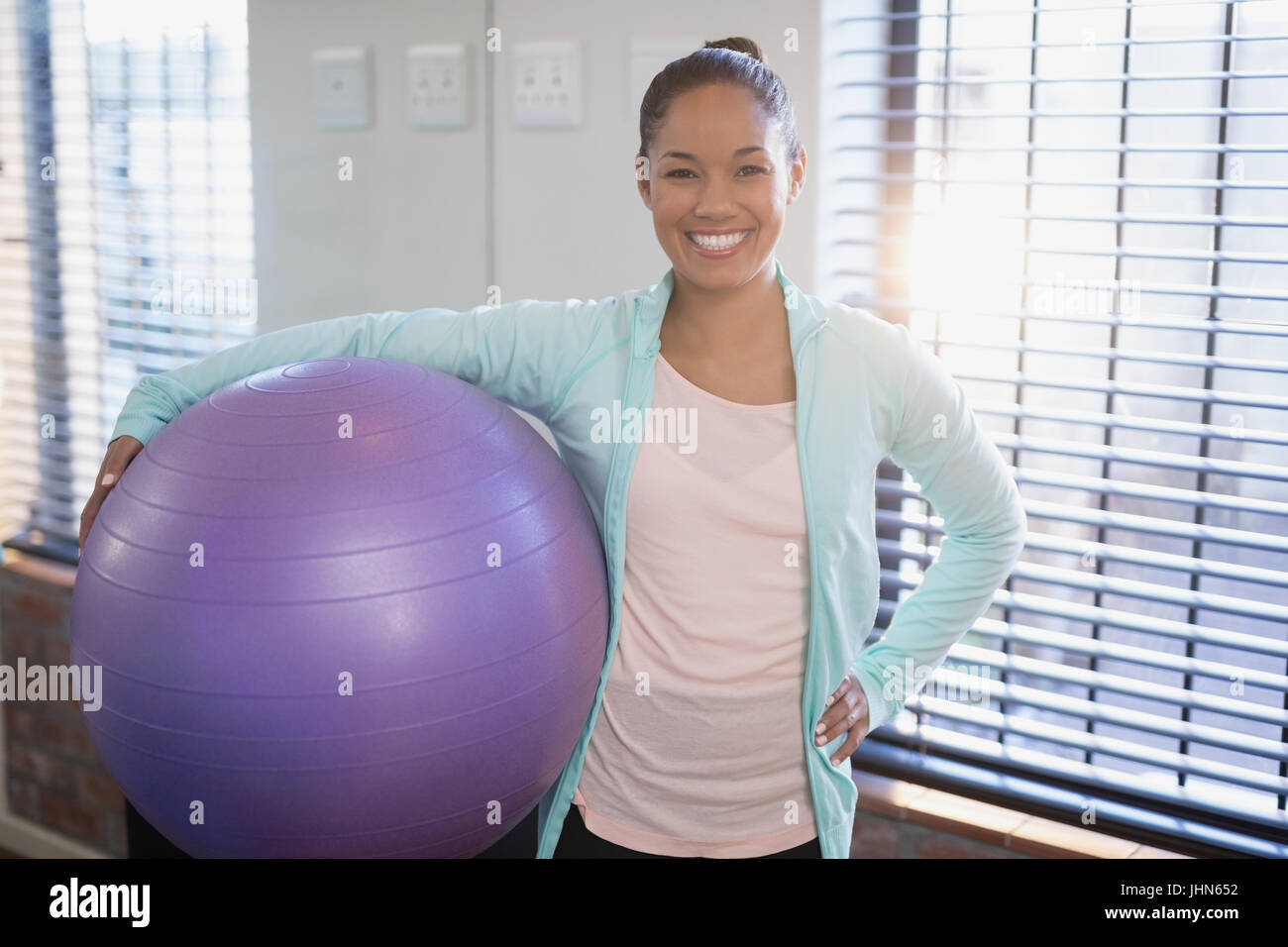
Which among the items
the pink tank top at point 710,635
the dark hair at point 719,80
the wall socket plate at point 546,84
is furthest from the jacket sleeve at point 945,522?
the wall socket plate at point 546,84

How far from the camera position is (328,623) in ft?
3.43

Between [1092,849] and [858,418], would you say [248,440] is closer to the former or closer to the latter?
[858,418]

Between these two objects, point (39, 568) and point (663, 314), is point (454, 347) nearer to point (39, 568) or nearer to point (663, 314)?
point (663, 314)

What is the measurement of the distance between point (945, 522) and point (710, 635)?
0.37 meters

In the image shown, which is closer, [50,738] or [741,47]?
[741,47]

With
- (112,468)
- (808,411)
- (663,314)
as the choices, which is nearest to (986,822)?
(808,411)

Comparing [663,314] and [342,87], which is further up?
[342,87]

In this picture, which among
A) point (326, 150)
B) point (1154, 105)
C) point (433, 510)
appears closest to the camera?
point (433, 510)

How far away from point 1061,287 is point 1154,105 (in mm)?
288

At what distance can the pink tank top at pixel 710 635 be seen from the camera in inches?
52.4

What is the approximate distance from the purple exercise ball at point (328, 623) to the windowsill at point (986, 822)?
2.96ft

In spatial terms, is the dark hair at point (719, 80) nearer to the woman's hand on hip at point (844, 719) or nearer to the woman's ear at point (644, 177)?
the woman's ear at point (644, 177)
